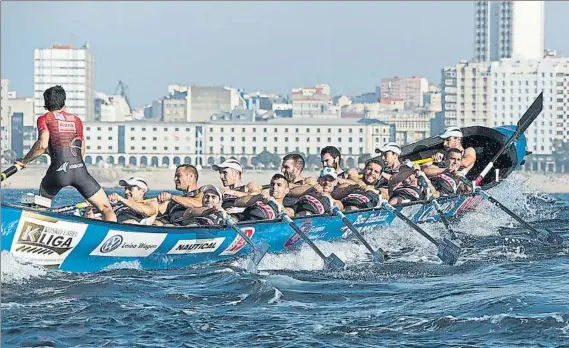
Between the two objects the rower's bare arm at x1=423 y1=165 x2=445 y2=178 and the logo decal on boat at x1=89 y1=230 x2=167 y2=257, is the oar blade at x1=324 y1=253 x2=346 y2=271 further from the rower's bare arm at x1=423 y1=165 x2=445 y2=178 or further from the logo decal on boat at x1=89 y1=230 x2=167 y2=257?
the rower's bare arm at x1=423 y1=165 x2=445 y2=178

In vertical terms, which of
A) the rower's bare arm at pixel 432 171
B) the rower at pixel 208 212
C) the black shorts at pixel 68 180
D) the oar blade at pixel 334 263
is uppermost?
the black shorts at pixel 68 180

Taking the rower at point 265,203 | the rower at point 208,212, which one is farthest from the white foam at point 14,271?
the rower at point 265,203

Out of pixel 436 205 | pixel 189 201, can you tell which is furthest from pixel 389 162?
pixel 189 201

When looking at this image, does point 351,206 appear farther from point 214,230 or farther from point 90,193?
point 90,193

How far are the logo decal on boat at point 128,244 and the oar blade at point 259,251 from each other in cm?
133

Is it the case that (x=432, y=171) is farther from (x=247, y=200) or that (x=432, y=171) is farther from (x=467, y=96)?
(x=467, y=96)

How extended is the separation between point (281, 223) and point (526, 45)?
158805 mm

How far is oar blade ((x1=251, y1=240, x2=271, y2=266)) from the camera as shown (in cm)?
1599

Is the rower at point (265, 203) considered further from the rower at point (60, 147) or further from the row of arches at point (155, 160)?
the row of arches at point (155, 160)

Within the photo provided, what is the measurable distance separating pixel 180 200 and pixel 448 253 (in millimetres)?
3685

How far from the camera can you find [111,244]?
1488 centimetres

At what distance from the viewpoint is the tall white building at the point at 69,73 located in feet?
570

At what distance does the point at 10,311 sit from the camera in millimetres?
12852

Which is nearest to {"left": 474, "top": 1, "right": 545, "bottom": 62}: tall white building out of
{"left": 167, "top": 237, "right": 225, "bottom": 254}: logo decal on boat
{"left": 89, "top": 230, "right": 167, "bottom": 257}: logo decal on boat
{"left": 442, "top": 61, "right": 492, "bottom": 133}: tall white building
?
{"left": 442, "top": 61, "right": 492, "bottom": 133}: tall white building
